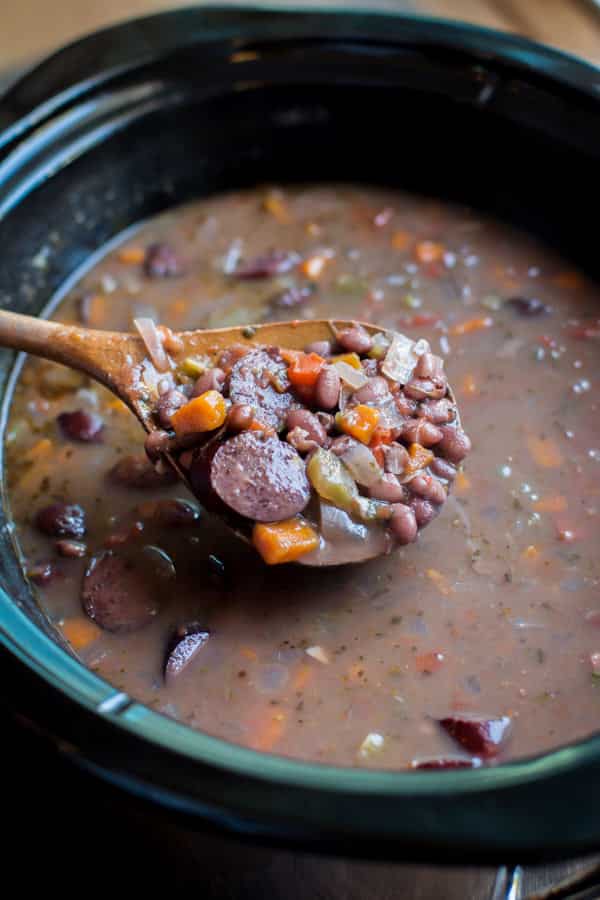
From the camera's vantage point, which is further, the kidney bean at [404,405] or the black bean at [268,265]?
the black bean at [268,265]

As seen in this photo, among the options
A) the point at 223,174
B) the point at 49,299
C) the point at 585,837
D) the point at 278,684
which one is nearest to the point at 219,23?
the point at 223,174

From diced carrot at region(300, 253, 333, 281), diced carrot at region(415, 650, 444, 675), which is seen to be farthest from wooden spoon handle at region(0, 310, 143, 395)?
diced carrot at region(415, 650, 444, 675)

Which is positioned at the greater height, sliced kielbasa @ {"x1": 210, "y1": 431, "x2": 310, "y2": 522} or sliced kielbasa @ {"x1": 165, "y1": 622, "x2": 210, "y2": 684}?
sliced kielbasa @ {"x1": 210, "y1": 431, "x2": 310, "y2": 522}

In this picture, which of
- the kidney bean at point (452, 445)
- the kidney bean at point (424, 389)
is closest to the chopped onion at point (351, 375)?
the kidney bean at point (424, 389)

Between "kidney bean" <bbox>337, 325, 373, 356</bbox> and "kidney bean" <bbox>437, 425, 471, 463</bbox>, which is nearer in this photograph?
"kidney bean" <bbox>437, 425, 471, 463</bbox>

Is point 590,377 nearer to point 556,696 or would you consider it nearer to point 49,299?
point 556,696

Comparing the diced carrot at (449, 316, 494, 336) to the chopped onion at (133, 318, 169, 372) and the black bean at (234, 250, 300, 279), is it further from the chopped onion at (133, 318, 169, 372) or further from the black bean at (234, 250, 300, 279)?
the chopped onion at (133, 318, 169, 372)

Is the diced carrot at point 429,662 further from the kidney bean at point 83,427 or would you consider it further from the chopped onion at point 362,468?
the kidney bean at point 83,427
